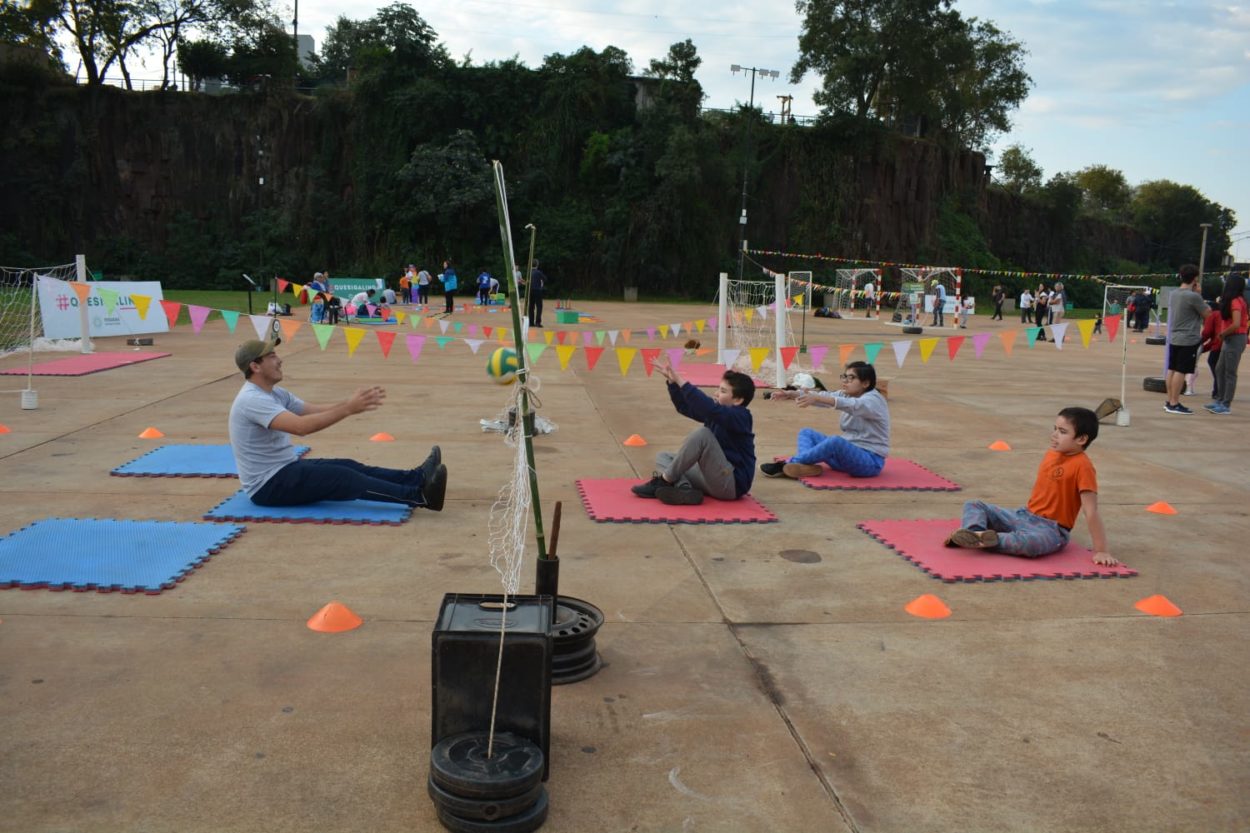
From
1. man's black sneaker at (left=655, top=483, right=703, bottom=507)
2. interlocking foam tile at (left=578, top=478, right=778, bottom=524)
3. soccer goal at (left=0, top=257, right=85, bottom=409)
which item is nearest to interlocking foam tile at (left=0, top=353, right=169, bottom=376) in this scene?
soccer goal at (left=0, top=257, right=85, bottom=409)

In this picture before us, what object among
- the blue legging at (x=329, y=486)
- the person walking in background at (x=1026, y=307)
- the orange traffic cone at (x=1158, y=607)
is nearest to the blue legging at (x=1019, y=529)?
the orange traffic cone at (x=1158, y=607)

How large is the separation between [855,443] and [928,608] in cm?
341

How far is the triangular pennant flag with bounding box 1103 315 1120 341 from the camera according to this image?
29772 millimetres

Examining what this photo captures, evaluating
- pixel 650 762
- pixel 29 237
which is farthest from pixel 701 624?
pixel 29 237

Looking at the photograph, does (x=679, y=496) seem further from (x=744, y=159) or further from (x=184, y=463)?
(x=744, y=159)

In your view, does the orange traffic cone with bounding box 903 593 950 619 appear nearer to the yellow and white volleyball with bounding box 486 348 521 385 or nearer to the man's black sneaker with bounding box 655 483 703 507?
the man's black sneaker with bounding box 655 483 703 507

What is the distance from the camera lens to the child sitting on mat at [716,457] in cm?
692

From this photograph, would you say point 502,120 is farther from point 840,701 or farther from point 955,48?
point 840,701

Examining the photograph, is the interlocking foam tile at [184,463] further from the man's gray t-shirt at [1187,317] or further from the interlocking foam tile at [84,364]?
the man's gray t-shirt at [1187,317]

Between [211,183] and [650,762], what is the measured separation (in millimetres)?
49289

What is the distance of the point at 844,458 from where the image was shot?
319 inches

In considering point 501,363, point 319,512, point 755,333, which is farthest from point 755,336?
point 319,512

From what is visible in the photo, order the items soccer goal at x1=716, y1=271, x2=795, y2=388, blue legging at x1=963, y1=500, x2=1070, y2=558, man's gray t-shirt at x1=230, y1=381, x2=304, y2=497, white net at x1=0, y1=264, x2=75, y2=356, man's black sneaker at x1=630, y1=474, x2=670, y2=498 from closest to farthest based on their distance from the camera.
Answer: blue legging at x1=963, y1=500, x2=1070, y2=558 → man's gray t-shirt at x1=230, y1=381, x2=304, y2=497 → man's black sneaker at x1=630, y1=474, x2=670, y2=498 → soccer goal at x1=716, y1=271, x2=795, y2=388 → white net at x1=0, y1=264, x2=75, y2=356

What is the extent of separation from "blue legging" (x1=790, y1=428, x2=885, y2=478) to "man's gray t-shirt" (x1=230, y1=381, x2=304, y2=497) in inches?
164
